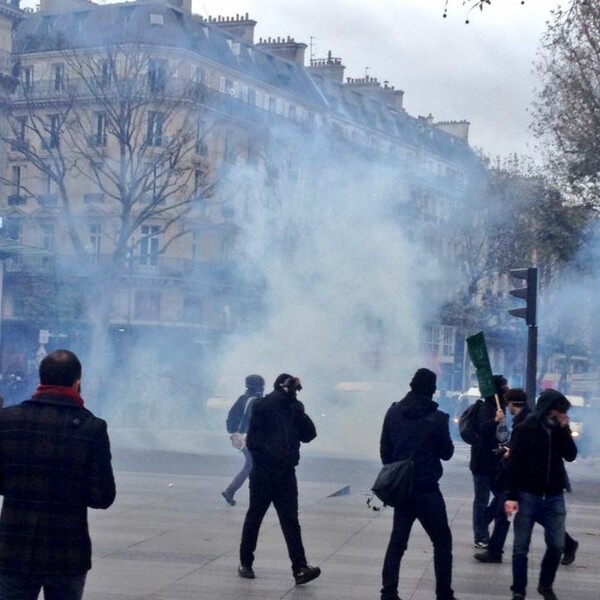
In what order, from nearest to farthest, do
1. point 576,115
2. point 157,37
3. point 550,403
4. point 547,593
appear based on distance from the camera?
point 550,403, point 547,593, point 576,115, point 157,37

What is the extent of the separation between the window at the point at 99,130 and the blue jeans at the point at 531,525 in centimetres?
3260

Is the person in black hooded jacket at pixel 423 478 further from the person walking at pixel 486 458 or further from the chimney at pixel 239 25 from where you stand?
the chimney at pixel 239 25

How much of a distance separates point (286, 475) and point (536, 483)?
7.07 ft

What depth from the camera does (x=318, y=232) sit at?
40312mm

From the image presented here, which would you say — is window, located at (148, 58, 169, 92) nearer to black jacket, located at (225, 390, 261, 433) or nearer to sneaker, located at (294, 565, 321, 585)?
black jacket, located at (225, 390, 261, 433)

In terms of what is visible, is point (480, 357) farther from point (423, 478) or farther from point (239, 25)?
point (239, 25)

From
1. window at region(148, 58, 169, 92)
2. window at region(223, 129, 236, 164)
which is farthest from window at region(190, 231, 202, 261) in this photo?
window at region(148, 58, 169, 92)

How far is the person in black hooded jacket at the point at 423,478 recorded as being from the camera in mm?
9812

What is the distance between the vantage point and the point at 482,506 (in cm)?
1331

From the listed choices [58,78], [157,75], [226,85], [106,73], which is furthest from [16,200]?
[157,75]

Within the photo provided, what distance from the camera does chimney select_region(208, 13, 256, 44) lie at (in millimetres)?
61641

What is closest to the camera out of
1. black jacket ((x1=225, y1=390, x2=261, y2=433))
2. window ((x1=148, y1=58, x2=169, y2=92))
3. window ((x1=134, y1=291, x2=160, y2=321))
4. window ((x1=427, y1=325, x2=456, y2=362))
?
black jacket ((x1=225, y1=390, x2=261, y2=433))

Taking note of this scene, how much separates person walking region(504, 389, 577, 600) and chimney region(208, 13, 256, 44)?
5280 cm

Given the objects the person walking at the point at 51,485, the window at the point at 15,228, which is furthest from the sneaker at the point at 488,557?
the window at the point at 15,228
